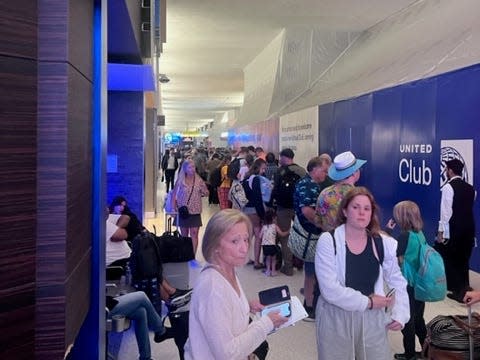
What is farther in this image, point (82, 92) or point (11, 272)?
point (82, 92)

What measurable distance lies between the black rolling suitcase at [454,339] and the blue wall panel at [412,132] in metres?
2.46

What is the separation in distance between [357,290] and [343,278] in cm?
9

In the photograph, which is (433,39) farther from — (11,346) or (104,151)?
(11,346)

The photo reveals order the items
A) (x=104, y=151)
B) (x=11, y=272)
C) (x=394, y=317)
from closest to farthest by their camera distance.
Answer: (x=11, y=272) < (x=104, y=151) < (x=394, y=317)

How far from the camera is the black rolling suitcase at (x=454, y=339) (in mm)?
3641

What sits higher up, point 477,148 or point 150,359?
point 477,148

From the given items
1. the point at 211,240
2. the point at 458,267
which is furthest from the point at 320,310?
the point at 458,267

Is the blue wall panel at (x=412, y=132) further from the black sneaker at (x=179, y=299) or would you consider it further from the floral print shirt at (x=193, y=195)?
the black sneaker at (x=179, y=299)

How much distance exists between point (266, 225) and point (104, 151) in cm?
486

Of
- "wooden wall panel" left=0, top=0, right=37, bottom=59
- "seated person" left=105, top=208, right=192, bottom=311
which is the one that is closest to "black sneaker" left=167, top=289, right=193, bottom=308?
"seated person" left=105, top=208, right=192, bottom=311

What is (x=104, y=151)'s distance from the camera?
8.54 ft

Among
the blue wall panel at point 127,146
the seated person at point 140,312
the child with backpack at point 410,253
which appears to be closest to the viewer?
the seated person at point 140,312

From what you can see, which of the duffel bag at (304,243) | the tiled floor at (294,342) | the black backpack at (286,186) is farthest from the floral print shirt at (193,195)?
the duffel bag at (304,243)

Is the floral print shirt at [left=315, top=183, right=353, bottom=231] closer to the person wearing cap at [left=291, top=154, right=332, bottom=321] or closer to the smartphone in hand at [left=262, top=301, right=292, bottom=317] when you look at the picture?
the person wearing cap at [left=291, top=154, right=332, bottom=321]
